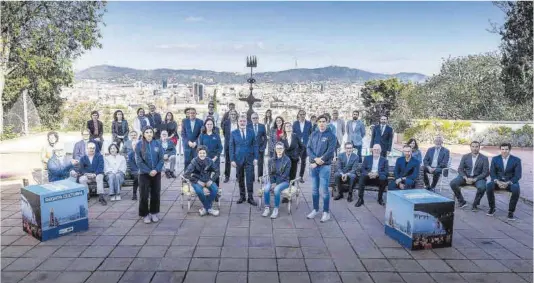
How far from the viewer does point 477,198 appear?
6.85 meters

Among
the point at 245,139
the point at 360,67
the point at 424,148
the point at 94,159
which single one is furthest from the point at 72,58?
the point at 360,67

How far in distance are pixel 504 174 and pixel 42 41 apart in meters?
17.4

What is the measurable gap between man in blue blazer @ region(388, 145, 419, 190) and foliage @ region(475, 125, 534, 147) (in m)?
11.4

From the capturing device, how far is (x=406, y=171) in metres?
6.96

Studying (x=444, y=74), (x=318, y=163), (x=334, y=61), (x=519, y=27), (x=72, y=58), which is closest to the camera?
(x=318, y=163)

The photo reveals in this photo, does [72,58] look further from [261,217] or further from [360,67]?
[360,67]

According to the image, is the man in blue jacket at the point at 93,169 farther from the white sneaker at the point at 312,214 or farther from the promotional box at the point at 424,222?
the promotional box at the point at 424,222

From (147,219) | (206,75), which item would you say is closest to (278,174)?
(147,219)

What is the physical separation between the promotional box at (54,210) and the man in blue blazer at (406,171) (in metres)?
5.15

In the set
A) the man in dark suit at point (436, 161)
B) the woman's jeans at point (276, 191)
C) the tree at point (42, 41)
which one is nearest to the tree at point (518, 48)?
the man in dark suit at point (436, 161)

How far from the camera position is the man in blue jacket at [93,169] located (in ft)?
22.5

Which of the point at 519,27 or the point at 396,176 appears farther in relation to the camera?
the point at 519,27

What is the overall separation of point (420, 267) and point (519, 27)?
6.85 meters

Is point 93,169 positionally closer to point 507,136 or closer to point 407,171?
point 407,171
